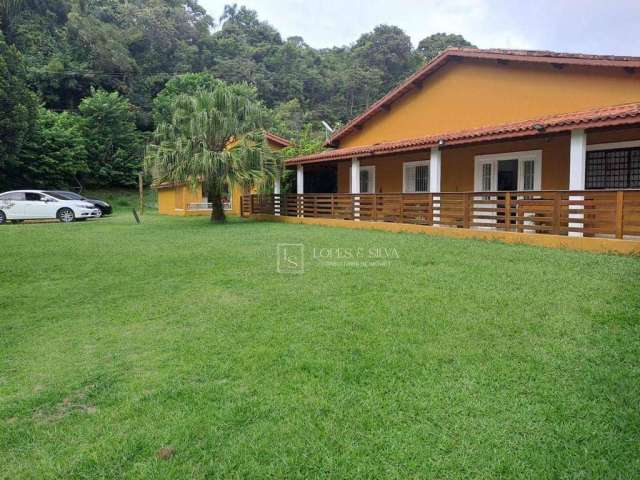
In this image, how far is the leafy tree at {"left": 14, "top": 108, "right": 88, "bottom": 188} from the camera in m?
28.3

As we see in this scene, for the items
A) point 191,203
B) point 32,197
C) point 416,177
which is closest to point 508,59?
point 416,177

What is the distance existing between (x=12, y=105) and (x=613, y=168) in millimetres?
28733

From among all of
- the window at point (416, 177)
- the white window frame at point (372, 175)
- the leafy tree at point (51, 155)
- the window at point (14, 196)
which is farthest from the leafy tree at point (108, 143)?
the window at point (416, 177)

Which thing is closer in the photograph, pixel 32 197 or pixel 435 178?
pixel 435 178

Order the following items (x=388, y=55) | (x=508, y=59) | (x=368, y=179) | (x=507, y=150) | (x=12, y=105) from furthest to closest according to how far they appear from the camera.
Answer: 1. (x=388, y=55)
2. (x=12, y=105)
3. (x=368, y=179)
4. (x=507, y=150)
5. (x=508, y=59)

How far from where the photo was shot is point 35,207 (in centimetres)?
1922

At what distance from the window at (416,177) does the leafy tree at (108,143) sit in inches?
1025

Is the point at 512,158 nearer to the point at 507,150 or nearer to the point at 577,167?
the point at 507,150

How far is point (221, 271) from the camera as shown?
275 inches

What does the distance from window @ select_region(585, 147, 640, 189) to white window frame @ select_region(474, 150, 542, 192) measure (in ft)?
3.86

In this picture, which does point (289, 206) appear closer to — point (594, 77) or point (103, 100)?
point (594, 77)

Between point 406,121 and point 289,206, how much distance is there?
5649 millimetres

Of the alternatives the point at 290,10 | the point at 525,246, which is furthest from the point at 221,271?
the point at 290,10

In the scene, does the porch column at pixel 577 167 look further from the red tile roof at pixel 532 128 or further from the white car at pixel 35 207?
the white car at pixel 35 207
